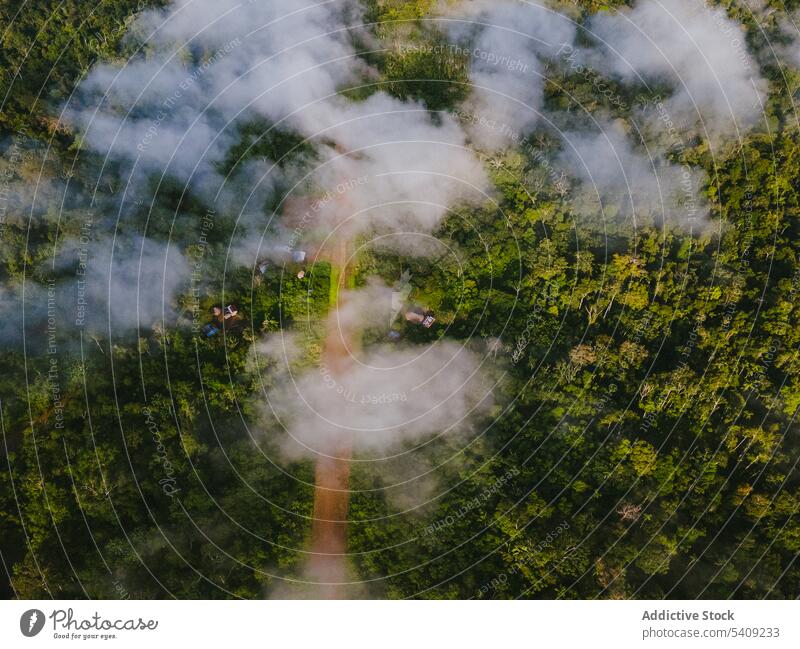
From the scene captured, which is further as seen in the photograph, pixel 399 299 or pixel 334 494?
pixel 399 299

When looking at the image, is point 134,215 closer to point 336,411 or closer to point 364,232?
point 364,232

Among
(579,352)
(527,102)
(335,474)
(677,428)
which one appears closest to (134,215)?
(335,474)

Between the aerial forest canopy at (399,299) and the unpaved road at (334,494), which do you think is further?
the unpaved road at (334,494)

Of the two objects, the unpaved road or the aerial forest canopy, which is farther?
the unpaved road

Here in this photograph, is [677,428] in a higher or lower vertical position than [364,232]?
lower

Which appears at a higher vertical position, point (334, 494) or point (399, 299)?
point (399, 299)
